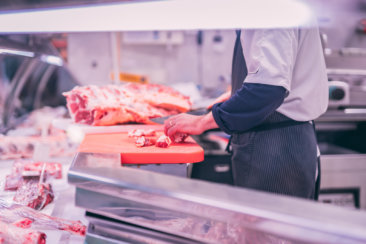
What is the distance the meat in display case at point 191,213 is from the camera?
0.55 m

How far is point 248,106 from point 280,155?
1.10 ft

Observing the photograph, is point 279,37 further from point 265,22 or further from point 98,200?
point 98,200

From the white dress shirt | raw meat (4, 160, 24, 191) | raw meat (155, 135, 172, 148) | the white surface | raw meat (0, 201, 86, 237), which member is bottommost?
raw meat (0, 201, 86, 237)

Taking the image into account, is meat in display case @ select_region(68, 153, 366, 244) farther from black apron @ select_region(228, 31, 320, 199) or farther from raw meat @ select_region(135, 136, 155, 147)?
black apron @ select_region(228, 31, 320, 199)

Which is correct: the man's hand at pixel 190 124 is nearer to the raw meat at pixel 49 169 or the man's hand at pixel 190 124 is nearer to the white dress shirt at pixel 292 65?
the white dress shirt at pixel 292 65

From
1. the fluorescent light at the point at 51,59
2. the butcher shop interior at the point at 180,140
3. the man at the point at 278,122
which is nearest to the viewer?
the butcher shop interior at the point at 180,140

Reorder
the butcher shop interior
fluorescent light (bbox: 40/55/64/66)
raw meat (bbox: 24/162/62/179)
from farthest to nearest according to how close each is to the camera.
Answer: fluorescent light (bbox: 40/55/64/66) → raw meat (bbox: 24/162/62/179) → the butcher shop interior

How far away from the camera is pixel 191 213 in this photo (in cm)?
67

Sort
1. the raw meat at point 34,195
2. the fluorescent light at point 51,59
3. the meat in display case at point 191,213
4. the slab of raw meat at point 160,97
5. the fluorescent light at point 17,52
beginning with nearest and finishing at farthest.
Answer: the meat in display case at point 191,213
the raw meat at point 34,195
the fluorescent light at point 17,52
the slab of raw meat at point 160,97
the fluorescent light at point 51,59

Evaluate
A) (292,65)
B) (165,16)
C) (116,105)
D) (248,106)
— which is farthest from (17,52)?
(292,65)

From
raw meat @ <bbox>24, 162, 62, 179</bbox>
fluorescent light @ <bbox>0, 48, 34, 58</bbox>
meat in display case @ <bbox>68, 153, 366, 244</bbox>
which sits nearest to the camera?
meat in display case @ <bbox>68, 153, 366, 244</bbox>

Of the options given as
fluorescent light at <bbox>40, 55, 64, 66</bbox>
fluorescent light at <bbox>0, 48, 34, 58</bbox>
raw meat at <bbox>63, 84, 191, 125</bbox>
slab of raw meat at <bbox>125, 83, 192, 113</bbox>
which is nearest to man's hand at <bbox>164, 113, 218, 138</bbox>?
raw meat at <bbox>63, 84, 191, 125</bbox>

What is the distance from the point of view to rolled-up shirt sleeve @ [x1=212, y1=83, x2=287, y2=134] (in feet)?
3.86

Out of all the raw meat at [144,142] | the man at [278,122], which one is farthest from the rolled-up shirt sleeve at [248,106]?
the raw meat at [144,142]
